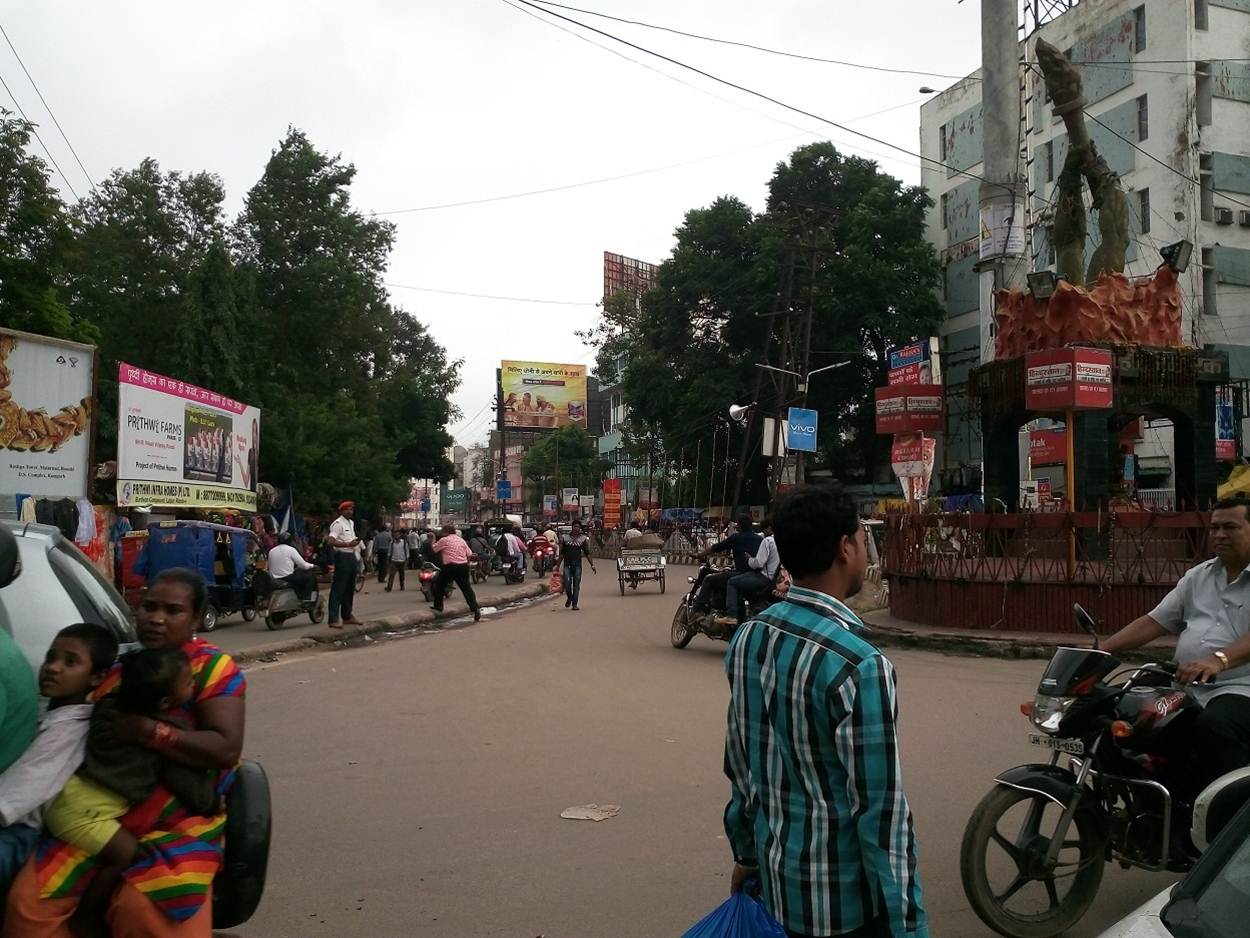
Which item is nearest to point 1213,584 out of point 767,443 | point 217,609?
point 217,609

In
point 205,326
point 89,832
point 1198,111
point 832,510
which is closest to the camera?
point 832,510

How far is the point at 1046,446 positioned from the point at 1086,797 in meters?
30.3

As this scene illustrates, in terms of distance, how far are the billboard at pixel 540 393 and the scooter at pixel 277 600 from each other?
50.6m

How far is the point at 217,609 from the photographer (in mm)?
16297

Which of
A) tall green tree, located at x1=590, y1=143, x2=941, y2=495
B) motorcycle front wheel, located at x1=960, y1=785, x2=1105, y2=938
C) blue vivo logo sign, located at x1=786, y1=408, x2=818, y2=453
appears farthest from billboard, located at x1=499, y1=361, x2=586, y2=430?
motorcycle front wheel, located at x1=960, y1=785, x2=1105, y2=938

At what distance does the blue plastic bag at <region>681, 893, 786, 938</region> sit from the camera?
2260 mm

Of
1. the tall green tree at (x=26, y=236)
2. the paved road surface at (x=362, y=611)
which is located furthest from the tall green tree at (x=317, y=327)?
the tall green tree at (x=26, y=236)

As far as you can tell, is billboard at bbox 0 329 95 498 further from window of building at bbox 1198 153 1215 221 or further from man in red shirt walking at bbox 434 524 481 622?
window of building at bbox 1198 153 1215 221

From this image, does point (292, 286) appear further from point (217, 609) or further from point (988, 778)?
point (988, 778)

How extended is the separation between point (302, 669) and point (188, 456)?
772 centimetres

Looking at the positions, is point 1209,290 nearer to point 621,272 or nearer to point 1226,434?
point 1226,434

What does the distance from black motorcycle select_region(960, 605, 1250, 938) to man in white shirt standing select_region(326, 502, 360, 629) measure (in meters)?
12.5

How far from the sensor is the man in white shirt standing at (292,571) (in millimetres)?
16438

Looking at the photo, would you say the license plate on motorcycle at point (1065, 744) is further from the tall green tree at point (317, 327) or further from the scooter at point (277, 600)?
the tall green tree at point (317, 327)
